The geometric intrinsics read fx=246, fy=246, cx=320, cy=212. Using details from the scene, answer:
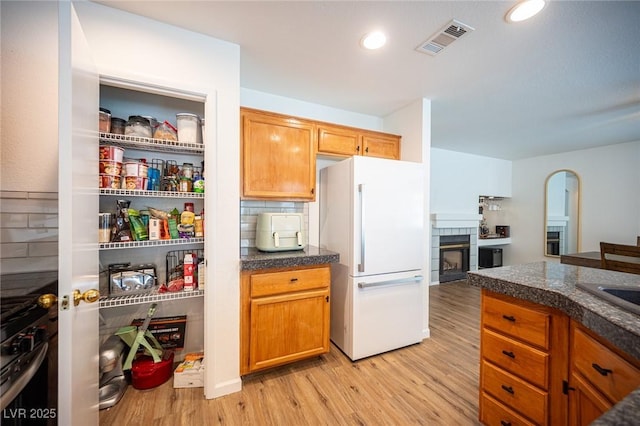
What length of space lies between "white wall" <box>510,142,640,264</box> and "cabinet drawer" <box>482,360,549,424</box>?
4615mm

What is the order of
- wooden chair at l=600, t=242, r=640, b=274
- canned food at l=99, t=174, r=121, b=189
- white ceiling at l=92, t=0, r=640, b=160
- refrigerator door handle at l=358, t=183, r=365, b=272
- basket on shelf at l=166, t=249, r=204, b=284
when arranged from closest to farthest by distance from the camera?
white ceiling at l=92, t=0, r=640, b=160 → canned food at l=99, t=174, r=121, b=189 → basket on shelf at l=166, t=249, r=204, b=284 → refrigerator door handle at l=358, t=183, r=365, b=272 → wooden chair at l=600, t=242, r=640, b=274

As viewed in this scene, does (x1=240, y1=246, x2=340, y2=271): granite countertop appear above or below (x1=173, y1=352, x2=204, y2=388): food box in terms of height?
above

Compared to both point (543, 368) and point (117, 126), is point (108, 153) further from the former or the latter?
point (543, 368)

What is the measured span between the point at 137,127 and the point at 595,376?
2.65 meters

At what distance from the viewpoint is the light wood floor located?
1.49 metres

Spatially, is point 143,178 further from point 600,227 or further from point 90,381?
point 600,227

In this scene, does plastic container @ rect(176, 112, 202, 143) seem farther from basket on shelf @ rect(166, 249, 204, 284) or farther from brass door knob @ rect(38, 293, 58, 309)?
brass door knob @ rect(38, 293, 58, 309)

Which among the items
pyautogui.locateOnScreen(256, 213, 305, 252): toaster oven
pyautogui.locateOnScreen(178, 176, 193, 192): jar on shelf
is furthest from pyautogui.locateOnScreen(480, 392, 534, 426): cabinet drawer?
pyautogui.locateOnScreen(178, 176, 193, 192): jar on shelf

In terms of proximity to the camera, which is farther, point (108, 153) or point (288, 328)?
point (288, 328)

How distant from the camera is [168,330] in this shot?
6.30ft

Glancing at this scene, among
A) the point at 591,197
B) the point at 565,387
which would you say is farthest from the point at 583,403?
the point at 591,197

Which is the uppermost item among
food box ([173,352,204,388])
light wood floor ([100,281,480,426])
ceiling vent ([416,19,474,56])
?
ceiling vent ([416,19,474,56])

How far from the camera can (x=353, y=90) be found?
2346mm

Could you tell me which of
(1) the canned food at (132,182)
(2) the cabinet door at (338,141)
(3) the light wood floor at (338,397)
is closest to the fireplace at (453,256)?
(3) the light wood floor at (338,397)
